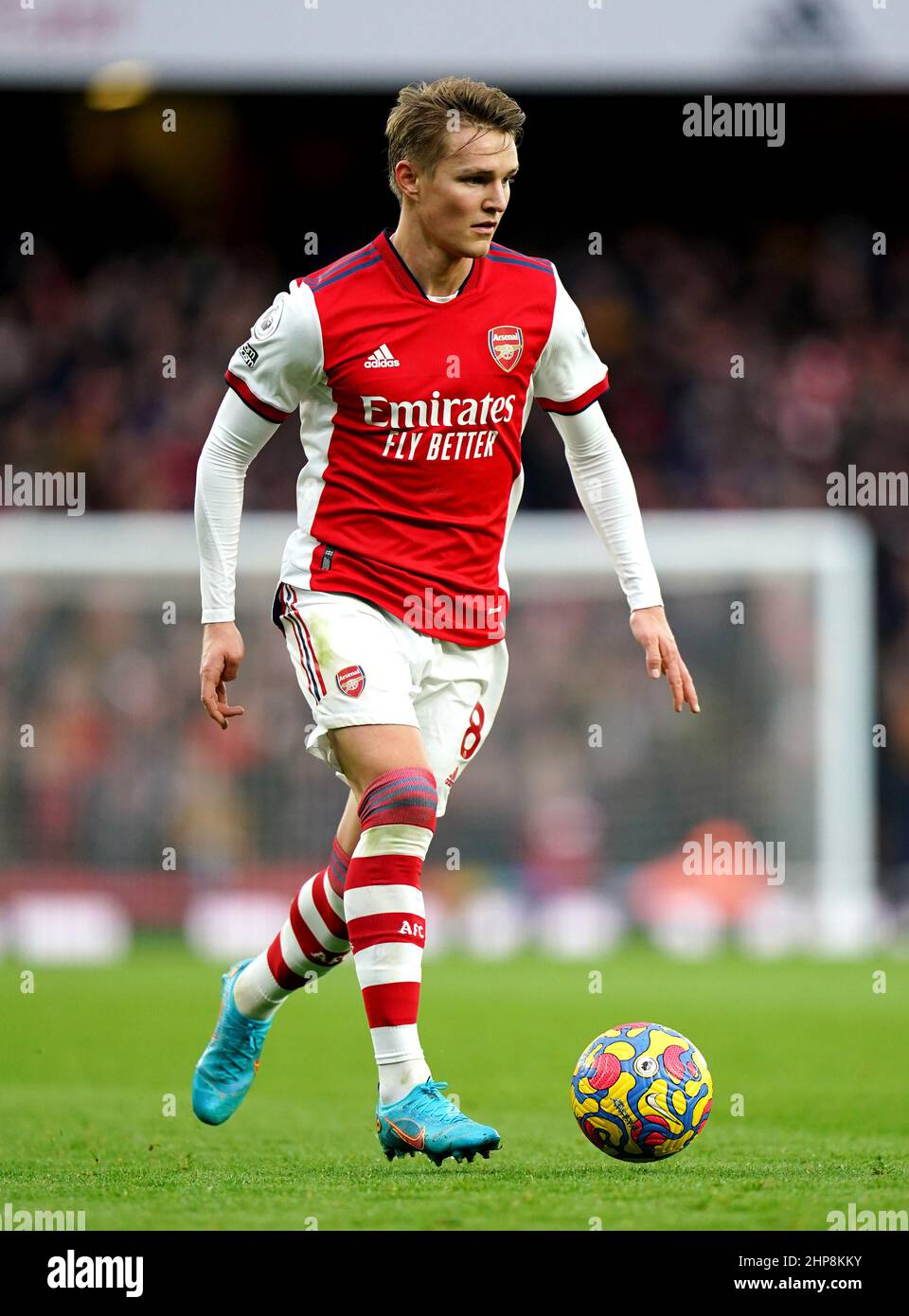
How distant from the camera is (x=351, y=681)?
15.0 feet

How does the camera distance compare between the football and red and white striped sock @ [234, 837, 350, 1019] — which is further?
red and white striped sock @ [234, 837, 350, 1019]

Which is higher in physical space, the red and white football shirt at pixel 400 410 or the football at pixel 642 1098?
the red and white football shirt at pixel 400 410

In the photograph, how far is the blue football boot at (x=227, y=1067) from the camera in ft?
A: 17.1

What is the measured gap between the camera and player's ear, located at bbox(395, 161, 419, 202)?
4.71 metres

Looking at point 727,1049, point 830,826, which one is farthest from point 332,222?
point 727,1049
